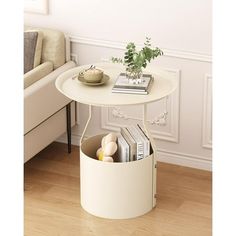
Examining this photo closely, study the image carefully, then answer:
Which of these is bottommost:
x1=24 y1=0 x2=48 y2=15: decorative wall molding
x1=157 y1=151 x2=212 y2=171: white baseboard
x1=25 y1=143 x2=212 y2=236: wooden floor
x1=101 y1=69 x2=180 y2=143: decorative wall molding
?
x1=25 y1=143 x2=212 y2=236: wooden floor

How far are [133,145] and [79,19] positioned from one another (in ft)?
3.34

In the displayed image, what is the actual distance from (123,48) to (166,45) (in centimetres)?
27

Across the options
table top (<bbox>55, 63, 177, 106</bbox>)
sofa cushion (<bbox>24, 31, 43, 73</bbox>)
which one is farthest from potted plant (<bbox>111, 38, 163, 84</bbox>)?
sofa cushion (<bbox>24, 31, 43, 73</bbox>)

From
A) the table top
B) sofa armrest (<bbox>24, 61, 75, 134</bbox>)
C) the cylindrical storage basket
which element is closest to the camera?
the table top

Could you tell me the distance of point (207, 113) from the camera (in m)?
3.16

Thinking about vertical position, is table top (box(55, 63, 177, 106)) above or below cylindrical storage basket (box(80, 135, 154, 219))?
above

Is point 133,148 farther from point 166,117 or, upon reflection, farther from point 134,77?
point 166,117

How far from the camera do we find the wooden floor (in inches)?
105

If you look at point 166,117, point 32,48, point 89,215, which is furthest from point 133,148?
point 32,48

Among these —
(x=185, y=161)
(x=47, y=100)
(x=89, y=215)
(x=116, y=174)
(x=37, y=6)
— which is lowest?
(x=89, y=215)

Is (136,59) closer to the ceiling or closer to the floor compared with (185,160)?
closer to the ceiling

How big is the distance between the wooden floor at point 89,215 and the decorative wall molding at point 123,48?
Answer: 69 cm

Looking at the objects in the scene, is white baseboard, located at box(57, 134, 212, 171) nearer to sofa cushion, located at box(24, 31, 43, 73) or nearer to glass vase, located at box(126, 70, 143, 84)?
glass vase, located at box(126, 70, 143, 84)
